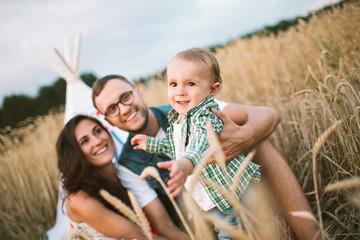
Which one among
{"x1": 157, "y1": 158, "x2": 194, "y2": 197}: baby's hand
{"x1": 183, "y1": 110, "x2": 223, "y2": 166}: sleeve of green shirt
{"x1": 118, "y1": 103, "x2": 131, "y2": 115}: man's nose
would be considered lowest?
{"x1": 157, "y1": 158, "x2": 194, "y2": 197}: baby's hand

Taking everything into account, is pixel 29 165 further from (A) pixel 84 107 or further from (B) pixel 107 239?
(B) pixel 107 239

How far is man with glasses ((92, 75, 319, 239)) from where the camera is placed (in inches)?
52.8

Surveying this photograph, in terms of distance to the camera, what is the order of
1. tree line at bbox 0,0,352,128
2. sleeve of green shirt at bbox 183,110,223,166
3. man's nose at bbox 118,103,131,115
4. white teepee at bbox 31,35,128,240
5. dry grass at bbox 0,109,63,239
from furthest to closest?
1. tree line at bbox 0,0,352,128
2. dry grass at bbox 0,109,63,239
3. white teepee at bbox 31,35,128,240
4. man's nose at bbox 118,103,131,115
5. sleeve of green shirt at bbox 183,110,223,166

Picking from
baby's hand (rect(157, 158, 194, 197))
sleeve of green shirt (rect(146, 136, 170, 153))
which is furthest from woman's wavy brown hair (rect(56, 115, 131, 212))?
baby's hand (rect(157, 158, 194, 197))

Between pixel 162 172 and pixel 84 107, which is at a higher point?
pixel 84 107

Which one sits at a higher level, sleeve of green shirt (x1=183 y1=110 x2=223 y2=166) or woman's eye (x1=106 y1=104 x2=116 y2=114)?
woman's eye (x1=106 y1=104 x2=116 y2=114)

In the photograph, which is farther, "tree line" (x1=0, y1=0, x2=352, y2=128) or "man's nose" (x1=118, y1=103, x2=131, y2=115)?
"tree line" (x1=0, y1=0, x2=352, y2=128)

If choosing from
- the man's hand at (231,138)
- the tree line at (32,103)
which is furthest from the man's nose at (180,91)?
the tree line at (32,103)

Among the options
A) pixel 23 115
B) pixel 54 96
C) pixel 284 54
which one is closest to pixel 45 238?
pixel 284 54

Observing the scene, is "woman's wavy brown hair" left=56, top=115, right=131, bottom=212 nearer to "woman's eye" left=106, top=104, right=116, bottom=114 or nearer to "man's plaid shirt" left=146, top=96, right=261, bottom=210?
"woman's eye" left=106, top=104, right=116, bottom=114

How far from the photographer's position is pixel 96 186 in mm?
1878

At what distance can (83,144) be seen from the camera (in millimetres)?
1980

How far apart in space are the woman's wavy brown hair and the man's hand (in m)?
1.23

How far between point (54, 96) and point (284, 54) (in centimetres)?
1484
